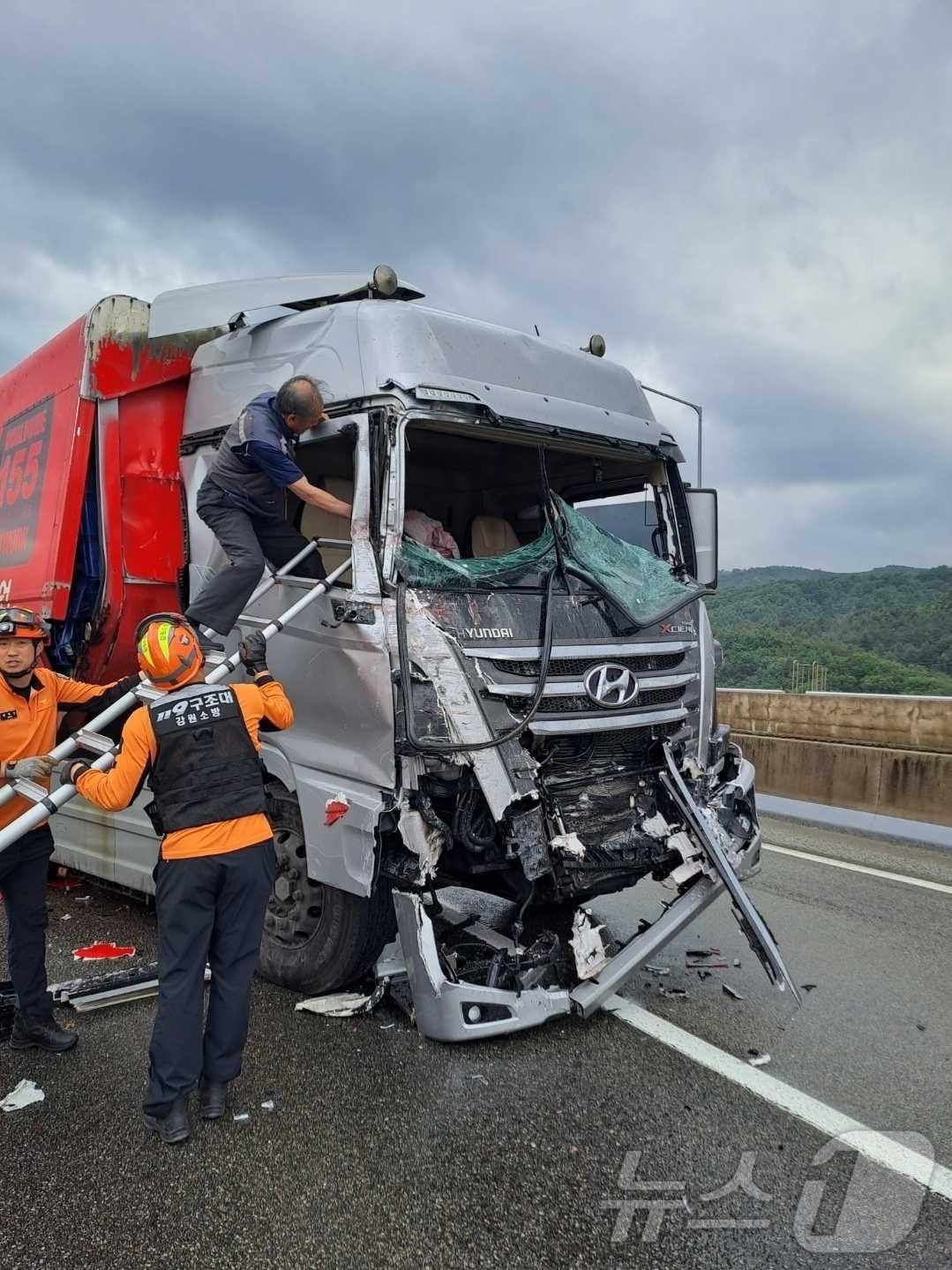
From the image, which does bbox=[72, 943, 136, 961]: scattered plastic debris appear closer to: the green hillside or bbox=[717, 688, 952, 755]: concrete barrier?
the green hillside

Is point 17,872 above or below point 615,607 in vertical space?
→ below

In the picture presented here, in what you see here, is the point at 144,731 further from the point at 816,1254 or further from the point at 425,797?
the point at 816,1254

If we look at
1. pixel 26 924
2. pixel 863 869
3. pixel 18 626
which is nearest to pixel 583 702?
pixel 18 626

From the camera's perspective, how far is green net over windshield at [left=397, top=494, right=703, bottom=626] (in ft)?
12.3

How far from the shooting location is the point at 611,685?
392cm

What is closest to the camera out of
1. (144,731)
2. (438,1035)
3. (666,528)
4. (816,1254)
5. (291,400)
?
(816,1254)

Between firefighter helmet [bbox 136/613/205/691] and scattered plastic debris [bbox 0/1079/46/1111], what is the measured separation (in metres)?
1.55

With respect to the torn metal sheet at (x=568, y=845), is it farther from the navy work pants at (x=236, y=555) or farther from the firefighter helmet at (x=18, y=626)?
the firefighter helmet at (x=18, y=626)

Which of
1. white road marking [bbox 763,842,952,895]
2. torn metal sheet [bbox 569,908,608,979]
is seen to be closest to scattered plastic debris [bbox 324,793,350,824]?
torn metal sheet [bbox 569,908,608,979]

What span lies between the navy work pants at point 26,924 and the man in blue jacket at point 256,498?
3.53 feet

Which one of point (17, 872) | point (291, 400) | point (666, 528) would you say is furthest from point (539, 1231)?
point (666, 528)

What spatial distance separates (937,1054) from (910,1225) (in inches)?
46.6

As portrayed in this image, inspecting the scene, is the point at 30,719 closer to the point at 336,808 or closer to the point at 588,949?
the point at 336,808

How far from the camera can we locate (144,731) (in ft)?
10.1
